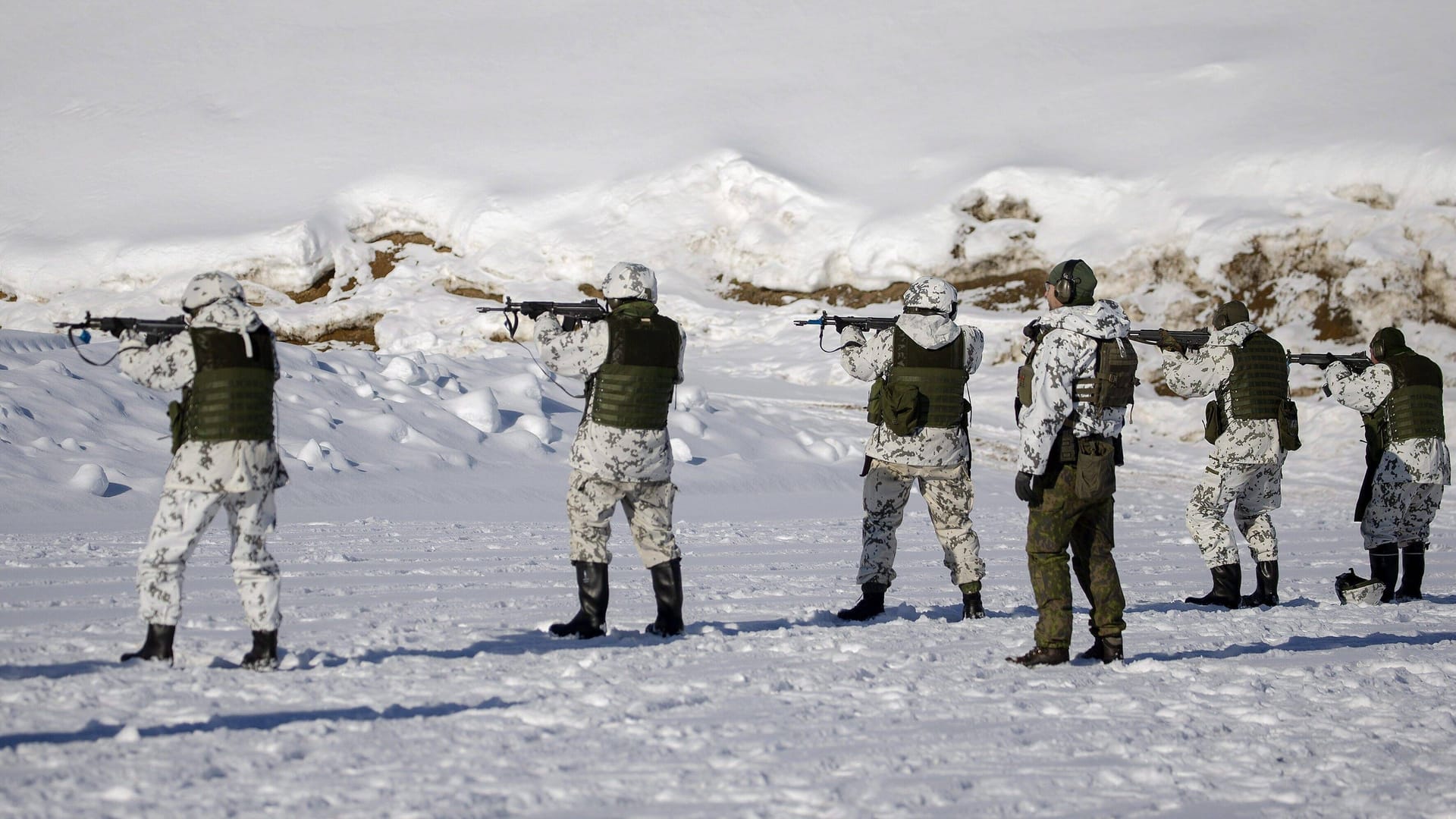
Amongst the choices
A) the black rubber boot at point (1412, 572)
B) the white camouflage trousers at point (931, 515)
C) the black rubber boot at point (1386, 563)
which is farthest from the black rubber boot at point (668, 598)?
the black rubber boot at point (1412, 572)

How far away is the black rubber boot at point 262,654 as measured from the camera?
4699mm

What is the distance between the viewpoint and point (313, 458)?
11648 mm

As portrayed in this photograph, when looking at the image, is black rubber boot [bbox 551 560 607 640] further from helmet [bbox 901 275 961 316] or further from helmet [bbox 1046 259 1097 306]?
helmet [bbox 1046 259 1097 306]

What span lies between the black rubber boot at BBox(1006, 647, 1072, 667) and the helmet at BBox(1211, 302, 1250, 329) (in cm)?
308

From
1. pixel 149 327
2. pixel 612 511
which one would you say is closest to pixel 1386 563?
pixel 612 511

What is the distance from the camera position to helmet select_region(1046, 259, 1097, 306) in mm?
5359

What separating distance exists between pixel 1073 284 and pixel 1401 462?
3960 mm

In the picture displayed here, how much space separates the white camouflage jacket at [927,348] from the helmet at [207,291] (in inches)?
121

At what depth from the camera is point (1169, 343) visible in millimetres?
7461

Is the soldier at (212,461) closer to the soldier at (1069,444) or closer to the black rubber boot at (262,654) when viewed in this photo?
the black rubber boot at (262,654)

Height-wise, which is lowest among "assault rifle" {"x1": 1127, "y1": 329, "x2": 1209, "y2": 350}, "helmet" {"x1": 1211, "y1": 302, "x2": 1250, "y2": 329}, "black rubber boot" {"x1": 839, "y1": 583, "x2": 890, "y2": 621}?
"black rubber boot" {"x1": 839, "y1": 583, "x2": 890, "y2": 621}

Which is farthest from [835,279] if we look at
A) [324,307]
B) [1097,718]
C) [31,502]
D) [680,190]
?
[1097,718]

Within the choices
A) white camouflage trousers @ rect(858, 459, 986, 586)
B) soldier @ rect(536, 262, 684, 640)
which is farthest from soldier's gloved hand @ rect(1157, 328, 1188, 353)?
soldier @ rect(536, 262, 684, 640)

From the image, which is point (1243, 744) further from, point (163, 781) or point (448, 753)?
point (163, 781)
